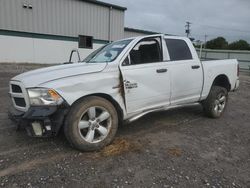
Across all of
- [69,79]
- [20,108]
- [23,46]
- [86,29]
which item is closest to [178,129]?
[69,79]

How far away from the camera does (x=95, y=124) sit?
3.33 metres

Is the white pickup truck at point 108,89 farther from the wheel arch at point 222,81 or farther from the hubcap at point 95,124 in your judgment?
the wheel arch at point 222,81

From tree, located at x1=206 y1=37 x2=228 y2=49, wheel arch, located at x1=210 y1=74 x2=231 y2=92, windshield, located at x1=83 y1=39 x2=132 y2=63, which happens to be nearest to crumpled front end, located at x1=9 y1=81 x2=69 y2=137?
windshield, located at x1=83 y1=39 x2=132 y2=63

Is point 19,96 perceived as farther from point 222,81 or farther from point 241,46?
point 241,46

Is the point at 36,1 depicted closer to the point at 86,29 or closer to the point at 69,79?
the point at 86,29

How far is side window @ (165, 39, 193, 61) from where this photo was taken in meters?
4.34

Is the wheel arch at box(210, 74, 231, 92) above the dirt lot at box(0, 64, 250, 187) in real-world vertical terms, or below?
above

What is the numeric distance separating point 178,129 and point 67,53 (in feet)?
59.1

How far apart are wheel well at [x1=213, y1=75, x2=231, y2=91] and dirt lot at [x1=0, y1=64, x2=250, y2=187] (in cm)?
135

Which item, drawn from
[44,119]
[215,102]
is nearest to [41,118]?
[44,119]

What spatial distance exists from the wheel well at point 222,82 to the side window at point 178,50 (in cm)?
125

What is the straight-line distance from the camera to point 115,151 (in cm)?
338

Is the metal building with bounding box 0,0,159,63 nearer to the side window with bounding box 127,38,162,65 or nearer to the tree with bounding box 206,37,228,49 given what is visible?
the side window with bounding box 127,38,162,65

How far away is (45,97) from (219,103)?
13.7 feet
